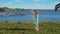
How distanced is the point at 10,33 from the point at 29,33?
1725 mm

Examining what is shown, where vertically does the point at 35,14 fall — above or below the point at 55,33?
above

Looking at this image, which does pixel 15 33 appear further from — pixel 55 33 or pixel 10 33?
pixel 55 33

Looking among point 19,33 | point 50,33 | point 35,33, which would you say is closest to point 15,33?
point 19,33

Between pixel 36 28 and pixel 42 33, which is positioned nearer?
pixel 42 33

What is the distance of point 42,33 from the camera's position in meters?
21.9

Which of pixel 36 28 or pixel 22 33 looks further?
pixel 36 28

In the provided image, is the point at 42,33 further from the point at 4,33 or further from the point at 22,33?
the point at 4,33

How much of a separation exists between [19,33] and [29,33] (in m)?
0.91

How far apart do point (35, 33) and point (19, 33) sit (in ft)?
4.83

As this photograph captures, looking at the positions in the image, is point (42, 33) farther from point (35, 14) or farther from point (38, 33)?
point (35, 14)

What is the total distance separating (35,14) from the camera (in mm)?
23469

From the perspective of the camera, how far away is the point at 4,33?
21906mm

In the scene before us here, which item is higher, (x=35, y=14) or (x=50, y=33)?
(x=35, y=14)

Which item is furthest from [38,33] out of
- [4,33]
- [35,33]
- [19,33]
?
[4,33]
